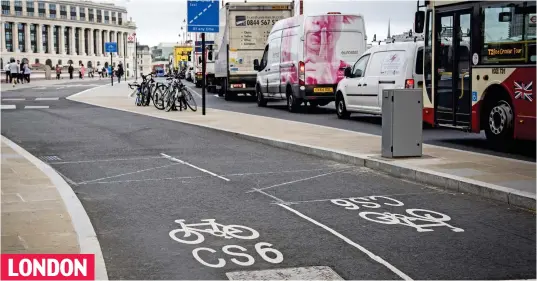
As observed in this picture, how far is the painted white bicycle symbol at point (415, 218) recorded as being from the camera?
24.8 feet

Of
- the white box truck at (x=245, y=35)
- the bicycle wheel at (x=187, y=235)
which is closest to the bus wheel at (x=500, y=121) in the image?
the bicycle wheel at (x=187, y=235)

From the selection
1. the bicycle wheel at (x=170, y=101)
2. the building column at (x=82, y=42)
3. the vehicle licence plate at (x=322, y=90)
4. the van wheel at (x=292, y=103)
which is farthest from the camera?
the building column at (x=82, y=42)

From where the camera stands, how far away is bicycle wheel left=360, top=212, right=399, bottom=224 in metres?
7.75

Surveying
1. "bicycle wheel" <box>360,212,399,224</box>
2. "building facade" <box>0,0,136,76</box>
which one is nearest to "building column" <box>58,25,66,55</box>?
"building facade" <box>0,0,136,76</box>

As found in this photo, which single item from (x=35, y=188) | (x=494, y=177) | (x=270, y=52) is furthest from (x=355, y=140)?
(x=270, y=52)

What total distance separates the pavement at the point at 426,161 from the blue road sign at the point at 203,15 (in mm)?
4908

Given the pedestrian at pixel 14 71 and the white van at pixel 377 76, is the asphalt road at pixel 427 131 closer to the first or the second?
the white van at pixel 377 76

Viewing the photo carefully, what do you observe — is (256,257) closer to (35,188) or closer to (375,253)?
(375,253)

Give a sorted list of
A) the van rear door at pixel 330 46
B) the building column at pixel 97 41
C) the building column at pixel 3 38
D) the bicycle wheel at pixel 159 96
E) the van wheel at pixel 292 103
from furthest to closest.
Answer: the building column at pixel 97 41
the building column at pixel 3 38
the bicycle wheel at pixel 159 96
the van wheel at pixel 292 103
the van rear door at pixel 330 46

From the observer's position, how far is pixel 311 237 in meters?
7.01

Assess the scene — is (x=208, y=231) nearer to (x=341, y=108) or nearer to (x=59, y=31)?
(x=341, y=108)

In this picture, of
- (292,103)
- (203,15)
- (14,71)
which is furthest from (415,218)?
(14,71)

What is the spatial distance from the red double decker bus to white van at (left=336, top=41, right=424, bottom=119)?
2.28m

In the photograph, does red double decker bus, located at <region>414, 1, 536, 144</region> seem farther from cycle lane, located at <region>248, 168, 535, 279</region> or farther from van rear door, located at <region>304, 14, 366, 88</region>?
van rear door, located at <region>304, 14, 366, 88</region>
